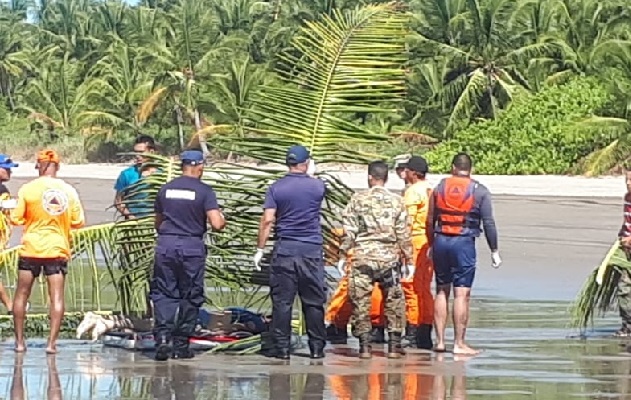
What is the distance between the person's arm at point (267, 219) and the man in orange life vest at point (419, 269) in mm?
1470

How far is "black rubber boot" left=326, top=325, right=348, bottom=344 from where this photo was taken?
37.5 feet

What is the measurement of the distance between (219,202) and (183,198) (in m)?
1.32

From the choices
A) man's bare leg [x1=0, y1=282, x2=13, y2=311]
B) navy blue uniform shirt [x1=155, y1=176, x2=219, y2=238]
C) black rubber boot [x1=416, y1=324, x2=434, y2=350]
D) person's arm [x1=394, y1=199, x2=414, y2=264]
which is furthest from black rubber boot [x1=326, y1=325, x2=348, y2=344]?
man's bare leg [x1=0, y1=282, x2=13, y2=311]

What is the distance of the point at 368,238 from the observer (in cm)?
1048

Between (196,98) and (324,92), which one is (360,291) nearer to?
(324,92)

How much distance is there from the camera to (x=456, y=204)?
423 inches

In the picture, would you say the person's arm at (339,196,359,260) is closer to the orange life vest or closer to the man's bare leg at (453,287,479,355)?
the orange life vest

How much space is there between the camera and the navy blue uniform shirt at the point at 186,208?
32.8ft

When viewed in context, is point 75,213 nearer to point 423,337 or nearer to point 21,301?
point 21,301

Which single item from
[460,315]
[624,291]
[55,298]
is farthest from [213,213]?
[624,291]

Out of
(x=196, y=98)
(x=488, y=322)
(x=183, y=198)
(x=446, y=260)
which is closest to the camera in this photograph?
(x=183, y=198)

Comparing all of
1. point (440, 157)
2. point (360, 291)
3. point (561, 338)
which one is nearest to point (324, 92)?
point (360, 291)

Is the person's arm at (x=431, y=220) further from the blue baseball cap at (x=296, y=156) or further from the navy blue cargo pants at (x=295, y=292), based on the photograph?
the blue baseball cap at (x=296, y=156)

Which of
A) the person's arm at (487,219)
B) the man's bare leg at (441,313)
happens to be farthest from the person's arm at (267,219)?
the person's arm at (487,219)
